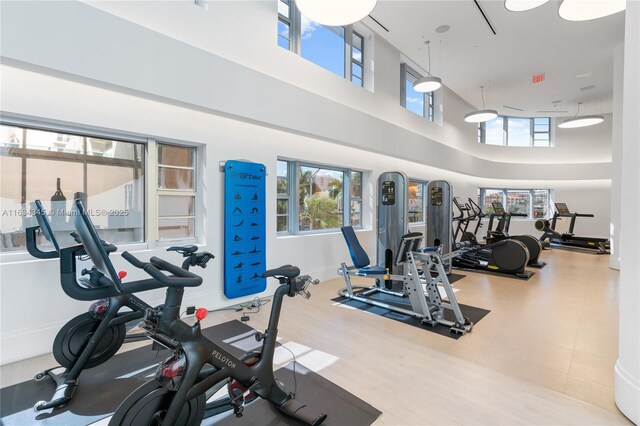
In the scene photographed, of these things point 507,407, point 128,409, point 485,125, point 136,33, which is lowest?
point 507,407

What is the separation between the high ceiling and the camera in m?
5.57

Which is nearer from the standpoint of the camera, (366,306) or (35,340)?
(35,340)

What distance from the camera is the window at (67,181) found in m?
2.88

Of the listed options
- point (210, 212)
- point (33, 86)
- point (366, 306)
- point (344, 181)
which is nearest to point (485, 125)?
point (344, 181)

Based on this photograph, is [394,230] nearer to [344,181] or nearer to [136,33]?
[344,181]

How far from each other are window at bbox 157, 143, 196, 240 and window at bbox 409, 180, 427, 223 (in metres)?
6.48

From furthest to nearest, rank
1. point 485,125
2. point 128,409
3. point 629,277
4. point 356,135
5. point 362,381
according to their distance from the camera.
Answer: point 485,125 < point 356,135 < point 362,381 < point 629,277 < point 128,409

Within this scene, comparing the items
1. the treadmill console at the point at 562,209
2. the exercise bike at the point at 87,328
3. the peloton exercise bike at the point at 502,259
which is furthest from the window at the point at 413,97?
the exercise bike at the point at 87,328

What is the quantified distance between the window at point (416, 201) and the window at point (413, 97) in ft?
6.51

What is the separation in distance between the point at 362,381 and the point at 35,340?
10.1 ft

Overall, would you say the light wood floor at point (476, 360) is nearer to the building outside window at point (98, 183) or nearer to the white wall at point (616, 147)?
the building outside window at point (98, 183)

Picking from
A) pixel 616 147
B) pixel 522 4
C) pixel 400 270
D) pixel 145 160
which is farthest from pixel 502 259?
pixel 145 160

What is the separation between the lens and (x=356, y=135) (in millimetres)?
5730

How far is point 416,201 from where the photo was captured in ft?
30.1
